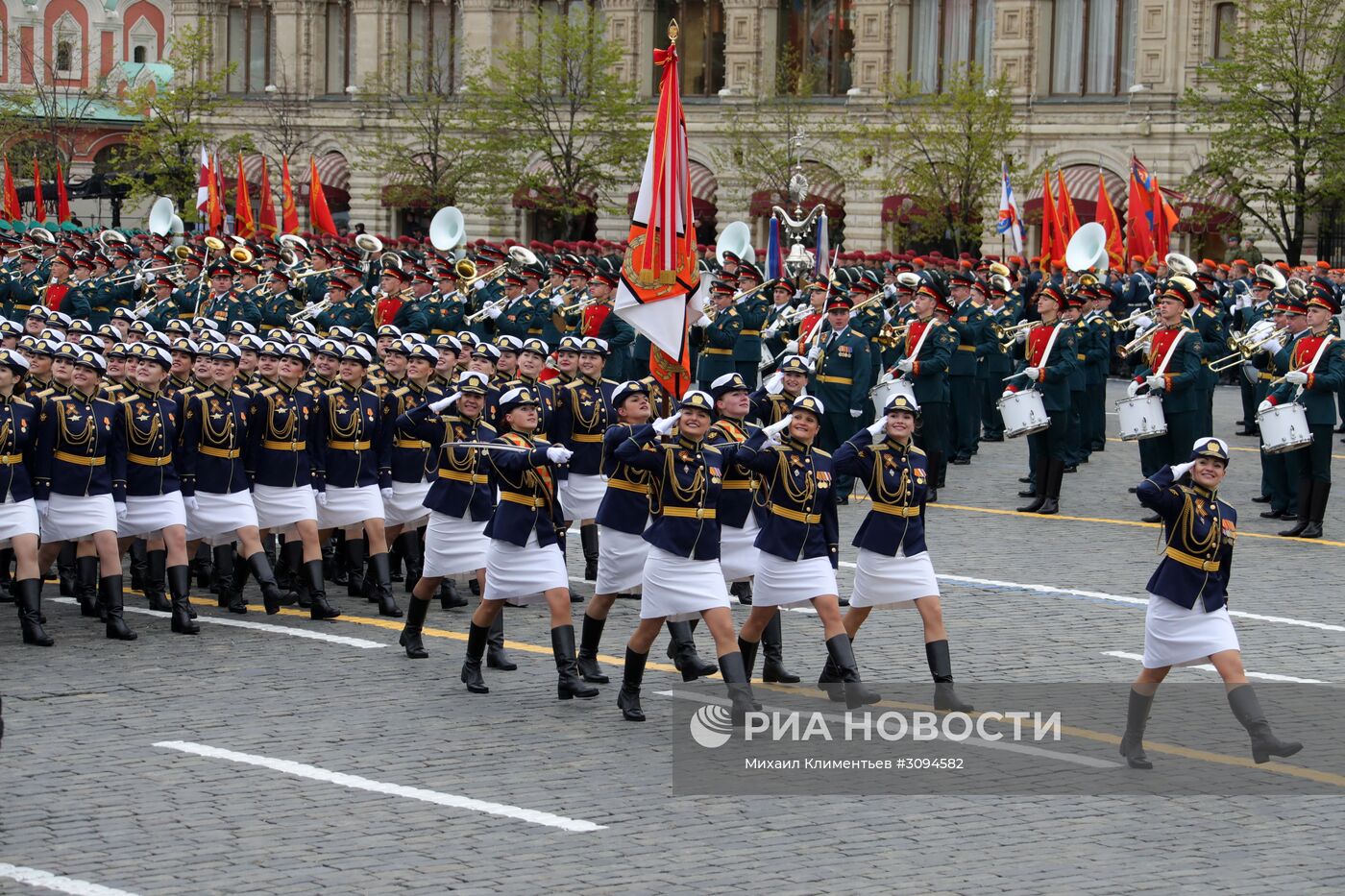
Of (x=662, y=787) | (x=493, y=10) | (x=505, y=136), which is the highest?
(x=493, y=10)

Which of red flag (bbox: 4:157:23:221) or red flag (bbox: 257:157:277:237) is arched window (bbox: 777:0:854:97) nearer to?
red flag (bbox: 257:157:277:237)

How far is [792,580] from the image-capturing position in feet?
→ 35.7

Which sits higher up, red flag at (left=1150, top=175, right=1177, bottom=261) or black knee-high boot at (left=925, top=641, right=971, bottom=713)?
red flag at (left=1150, top=175, right=1177, bottom=261)

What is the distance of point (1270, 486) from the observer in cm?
1919

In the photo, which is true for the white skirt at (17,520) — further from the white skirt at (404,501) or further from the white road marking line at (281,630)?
the white skirt at (404,501)

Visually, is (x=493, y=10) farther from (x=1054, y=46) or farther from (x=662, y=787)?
(x=662, y=787)

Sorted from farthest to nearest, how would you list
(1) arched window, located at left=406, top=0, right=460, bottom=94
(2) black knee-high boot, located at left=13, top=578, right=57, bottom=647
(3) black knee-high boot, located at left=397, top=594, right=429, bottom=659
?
(1) arched window, located at left=406, top=0, right=460, bottom=94 → (2) black knee-high boot, located at left=13, top=578, right=57, bottom=647 → (3) black knee-high boot, located at left=397, top=594, right=429, bottom=659

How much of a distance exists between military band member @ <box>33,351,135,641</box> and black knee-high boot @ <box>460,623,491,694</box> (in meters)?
2.48

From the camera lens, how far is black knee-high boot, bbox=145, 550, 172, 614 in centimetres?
1349

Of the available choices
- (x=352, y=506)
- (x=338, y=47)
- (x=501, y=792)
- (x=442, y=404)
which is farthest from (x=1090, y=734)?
(x=338, y=47)

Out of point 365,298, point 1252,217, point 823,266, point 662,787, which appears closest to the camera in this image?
point 662,787

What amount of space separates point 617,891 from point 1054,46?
42277 millimetres

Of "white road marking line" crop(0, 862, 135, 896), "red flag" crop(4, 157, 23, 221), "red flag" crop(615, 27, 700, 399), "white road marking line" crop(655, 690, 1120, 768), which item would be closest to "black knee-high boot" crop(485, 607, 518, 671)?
"white road marking line" crop(655, 690, 1120, 768)

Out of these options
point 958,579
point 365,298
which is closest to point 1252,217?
point 365,298
